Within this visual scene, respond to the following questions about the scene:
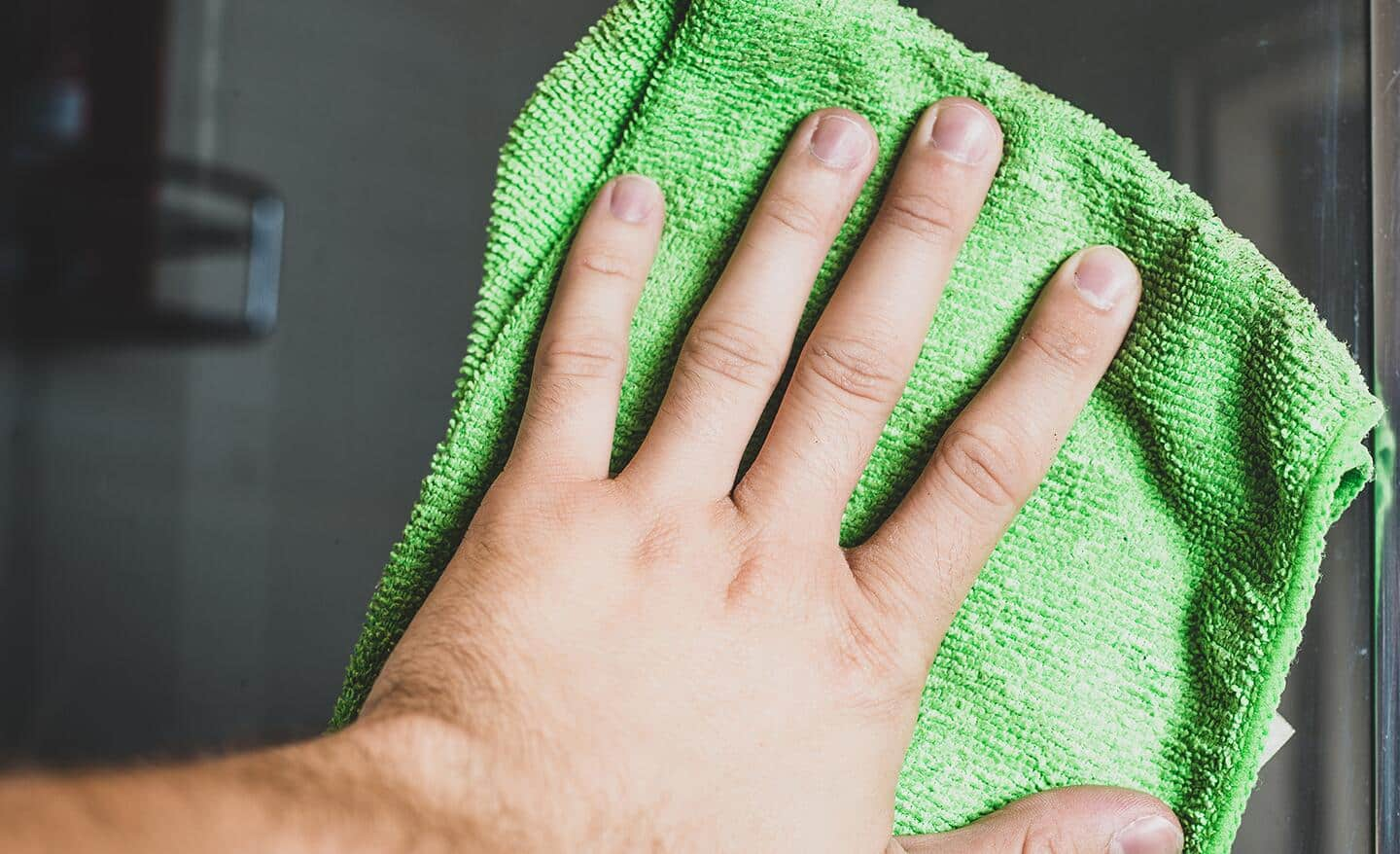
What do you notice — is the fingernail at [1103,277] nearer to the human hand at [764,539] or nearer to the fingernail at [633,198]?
the human hand at [764,539]

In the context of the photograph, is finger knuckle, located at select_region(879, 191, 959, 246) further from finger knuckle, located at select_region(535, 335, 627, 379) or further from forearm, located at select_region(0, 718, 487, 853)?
forearm, located at select_region(0, 718, 487, 853)

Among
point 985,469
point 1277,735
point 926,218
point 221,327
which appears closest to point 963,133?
point 926,218

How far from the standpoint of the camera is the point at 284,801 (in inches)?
12.2

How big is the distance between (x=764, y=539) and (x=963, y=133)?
191 mm

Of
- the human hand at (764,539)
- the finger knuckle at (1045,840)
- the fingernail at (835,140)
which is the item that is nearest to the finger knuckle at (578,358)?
the human hand at (764,539)

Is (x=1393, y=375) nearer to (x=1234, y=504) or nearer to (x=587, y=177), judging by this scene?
(x=1234, y=504)

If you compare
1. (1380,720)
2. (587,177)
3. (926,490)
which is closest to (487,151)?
(587,177)

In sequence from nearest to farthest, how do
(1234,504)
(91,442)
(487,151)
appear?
(1234,504) < (487,151) < (91,442)

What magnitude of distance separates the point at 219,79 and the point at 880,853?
0.91 metres

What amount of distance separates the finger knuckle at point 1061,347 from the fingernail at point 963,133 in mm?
77

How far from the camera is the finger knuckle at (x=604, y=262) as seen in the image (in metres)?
0.46

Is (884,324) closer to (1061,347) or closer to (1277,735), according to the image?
(1061,347)

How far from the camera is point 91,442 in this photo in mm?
1051

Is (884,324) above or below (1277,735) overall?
above
